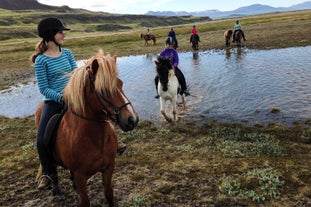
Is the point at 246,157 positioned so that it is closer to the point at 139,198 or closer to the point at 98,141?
the point at 139,198

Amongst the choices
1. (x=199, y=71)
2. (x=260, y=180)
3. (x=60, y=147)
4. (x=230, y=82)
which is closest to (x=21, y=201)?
(x=60, y=147)

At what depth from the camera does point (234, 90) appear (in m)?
17.1

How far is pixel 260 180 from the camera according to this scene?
23.6 feet

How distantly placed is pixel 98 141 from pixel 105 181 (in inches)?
40.3

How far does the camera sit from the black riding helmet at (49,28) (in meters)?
5.60

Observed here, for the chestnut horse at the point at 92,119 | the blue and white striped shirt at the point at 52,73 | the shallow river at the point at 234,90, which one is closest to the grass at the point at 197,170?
the chestnut horse at the point at 92,119

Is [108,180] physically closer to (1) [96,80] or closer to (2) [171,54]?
(1) [96,80]

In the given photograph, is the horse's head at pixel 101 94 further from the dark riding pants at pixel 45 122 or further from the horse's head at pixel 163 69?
the horse's head at pixel 163 69

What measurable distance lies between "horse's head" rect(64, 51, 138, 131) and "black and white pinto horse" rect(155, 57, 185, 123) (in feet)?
26.8

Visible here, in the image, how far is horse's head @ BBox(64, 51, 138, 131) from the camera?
430cm

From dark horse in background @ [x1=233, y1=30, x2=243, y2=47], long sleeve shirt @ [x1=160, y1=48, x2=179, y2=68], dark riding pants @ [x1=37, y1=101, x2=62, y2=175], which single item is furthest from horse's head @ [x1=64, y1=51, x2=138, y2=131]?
dark horse in background @ [x1=233, y1=30, x2=243, y2=47]

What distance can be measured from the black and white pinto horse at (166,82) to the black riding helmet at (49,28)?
7420mm

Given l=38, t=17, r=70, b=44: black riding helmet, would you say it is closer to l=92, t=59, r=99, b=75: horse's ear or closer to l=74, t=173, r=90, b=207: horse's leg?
l=92, t=59, r=99, b=75: horse's ear

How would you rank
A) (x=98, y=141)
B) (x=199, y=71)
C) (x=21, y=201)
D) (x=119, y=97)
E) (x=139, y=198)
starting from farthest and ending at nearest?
(x=199, y=71), (x=21, y=201), (x=139, y=198), (x=98, y=141), (x=119, y=97)
